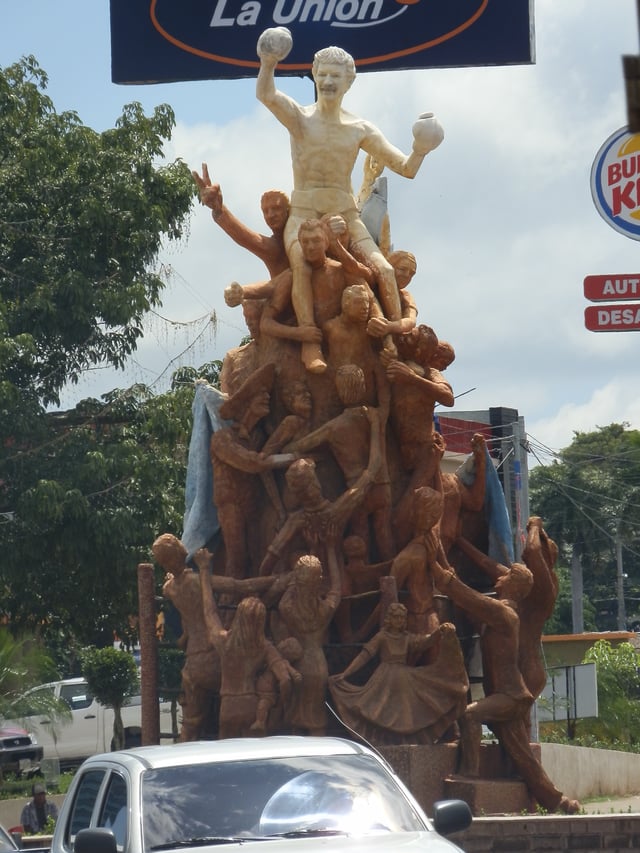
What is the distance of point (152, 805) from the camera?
6.62 meters

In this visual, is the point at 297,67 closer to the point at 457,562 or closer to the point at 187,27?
the point at 187,27

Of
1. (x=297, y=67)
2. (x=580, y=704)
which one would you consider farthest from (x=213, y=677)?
(x=580, y=704)

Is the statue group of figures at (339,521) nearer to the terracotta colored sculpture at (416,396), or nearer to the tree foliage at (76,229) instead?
the terracotta colored sculpture at (416,396)

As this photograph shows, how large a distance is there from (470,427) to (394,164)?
56.8ft

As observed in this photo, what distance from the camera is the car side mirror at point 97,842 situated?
635 centimetres

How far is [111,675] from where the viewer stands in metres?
28.2

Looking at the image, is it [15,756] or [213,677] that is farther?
[15,756]

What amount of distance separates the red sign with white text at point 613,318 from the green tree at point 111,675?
1947 cm

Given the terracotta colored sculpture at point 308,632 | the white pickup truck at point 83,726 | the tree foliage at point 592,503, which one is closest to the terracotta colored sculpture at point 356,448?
the terracotta colored sculpture at point 308,632

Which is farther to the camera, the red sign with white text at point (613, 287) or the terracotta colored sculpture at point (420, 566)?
the terracotta colored sculpture at point (420, 566)

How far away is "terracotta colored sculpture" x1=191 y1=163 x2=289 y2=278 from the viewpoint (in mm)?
14578

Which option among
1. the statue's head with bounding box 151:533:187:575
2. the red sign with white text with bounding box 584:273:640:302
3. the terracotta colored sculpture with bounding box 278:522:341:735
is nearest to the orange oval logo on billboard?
the statue's head with bounding box 151:533:187:575

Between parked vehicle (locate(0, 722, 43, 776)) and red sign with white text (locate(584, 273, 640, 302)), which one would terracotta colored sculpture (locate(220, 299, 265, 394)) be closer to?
red sign with white text (locate(584, 273, 640, 302))

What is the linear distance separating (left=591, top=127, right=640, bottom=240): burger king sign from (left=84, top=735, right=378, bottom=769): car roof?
4023 mm
